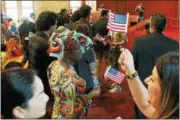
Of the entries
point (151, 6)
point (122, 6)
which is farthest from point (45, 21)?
point (122, 6)

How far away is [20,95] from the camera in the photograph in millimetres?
1431

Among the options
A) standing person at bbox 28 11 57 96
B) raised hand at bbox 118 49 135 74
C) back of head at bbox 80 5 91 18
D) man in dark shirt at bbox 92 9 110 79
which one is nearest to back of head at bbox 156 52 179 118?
raised hand at bbox 118 49 135 74

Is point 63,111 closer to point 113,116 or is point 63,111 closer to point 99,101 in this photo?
point 113,116

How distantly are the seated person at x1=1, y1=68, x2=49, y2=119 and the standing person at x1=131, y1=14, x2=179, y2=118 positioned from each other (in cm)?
193

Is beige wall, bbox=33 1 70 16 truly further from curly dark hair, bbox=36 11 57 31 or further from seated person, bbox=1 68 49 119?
seated person, bbox=1 68 49 119

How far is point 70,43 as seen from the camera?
99.3 inches

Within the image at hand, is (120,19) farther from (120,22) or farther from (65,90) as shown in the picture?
(65,90)

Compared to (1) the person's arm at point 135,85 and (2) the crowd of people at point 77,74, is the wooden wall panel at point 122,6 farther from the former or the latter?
(1) the person's arm at point 135,85

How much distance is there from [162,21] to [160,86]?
2.11m

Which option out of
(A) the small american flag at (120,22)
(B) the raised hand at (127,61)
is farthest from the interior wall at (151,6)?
(B) the raised hand at (127,61)

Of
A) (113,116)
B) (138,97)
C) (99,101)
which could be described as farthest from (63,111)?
(99,101)

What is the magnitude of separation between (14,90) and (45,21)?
2.20 metres

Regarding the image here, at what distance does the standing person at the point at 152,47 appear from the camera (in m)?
3.20

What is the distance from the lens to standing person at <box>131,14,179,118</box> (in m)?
3.20
